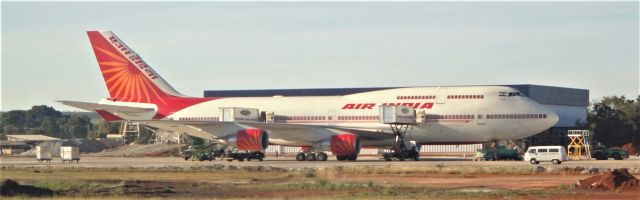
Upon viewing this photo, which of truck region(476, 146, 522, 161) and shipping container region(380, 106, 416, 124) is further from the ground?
shipping container region(380, 106, 416, 124)

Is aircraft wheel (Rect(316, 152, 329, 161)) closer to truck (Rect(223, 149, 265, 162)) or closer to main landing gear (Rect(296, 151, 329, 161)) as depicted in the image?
main landing gear (Rect(296, 151, 329, 161))

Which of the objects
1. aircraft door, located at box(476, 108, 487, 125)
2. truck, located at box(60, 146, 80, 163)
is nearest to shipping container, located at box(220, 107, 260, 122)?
truck, located at box(60, 146, 80, 163)

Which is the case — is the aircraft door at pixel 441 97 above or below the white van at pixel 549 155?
above

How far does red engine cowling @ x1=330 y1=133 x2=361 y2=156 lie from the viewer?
77.1m

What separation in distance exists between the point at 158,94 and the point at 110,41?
5.86 meters

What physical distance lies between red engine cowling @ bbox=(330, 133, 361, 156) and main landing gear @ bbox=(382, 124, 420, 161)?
2600mm

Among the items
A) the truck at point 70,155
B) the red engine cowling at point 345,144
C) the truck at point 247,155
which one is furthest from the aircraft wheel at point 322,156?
the truck at point 70,155

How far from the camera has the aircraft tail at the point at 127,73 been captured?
292 ft

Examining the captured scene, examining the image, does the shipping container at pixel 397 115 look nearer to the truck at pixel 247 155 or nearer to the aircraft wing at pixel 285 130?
the aircraft wing at pixel 285 130

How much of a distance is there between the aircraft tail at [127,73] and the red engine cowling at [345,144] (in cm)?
1757

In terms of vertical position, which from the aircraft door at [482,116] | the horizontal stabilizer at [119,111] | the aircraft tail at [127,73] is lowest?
the aircraft door at [482,116]

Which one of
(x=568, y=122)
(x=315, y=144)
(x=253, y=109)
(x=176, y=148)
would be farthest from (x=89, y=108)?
(x=568, y=122)

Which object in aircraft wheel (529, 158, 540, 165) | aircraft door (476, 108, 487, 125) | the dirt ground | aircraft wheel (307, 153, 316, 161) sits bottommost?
the dirt ground

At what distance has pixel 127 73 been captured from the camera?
8944 cm
